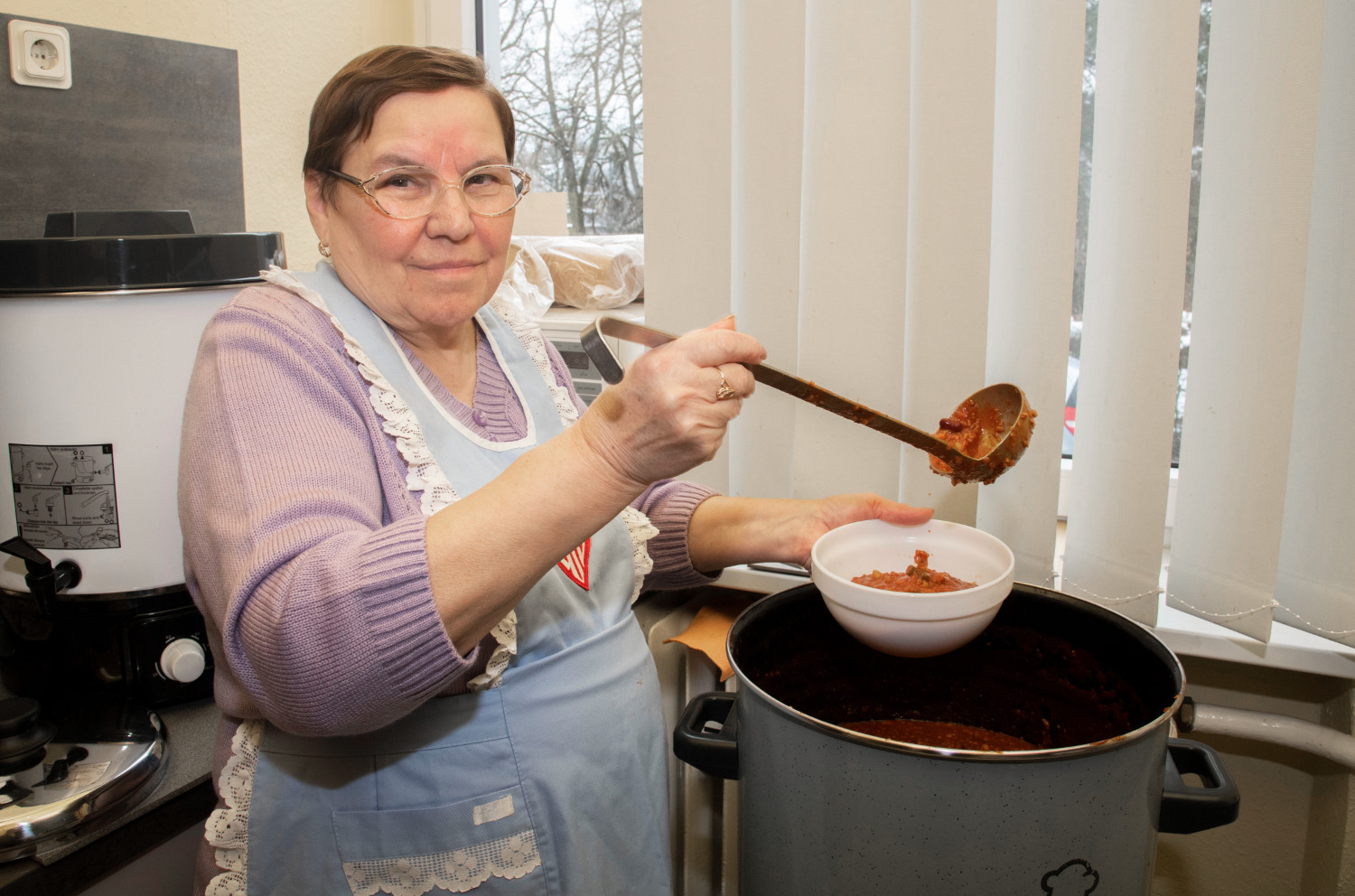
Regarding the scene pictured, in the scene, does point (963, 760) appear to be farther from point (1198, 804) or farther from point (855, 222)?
point (855, 222)

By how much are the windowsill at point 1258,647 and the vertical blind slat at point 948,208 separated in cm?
29

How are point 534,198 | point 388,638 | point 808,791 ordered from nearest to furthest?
point 388,638, point 808,791, point 534,198

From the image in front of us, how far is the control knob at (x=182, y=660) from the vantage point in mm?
879

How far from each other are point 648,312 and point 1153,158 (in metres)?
0.65

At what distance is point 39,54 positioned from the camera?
3.42ft

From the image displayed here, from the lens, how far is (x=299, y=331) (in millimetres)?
742

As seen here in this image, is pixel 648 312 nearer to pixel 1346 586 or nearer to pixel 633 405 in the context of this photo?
pixel 633 405

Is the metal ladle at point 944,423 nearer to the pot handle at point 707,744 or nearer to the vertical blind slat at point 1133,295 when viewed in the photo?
the vertical blind slat at point 1133,295

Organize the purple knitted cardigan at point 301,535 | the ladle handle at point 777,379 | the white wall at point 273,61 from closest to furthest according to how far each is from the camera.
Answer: the purple knitted cardigan at point 301,535 → the ladle handle at point 777,379 → the white wall at point 273,61

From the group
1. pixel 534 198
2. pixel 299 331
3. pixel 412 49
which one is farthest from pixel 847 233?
pixel 534 198

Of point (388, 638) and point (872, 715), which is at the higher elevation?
point (388, 638)

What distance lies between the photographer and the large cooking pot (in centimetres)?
63

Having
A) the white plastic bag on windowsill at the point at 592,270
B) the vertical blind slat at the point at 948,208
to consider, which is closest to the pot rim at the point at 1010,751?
A: the vertical blind slat at the point at 948,208

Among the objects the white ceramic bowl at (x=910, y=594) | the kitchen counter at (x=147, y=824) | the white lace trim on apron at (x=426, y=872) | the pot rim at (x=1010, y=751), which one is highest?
the white ceramic bowl at (x=910, y=594)
